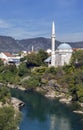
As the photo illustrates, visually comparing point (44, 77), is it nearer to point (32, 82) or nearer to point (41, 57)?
point (32, 82)

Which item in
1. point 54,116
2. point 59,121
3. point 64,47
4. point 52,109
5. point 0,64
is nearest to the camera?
point 59,121

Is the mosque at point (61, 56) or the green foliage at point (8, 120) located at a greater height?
the mosque at point (61, 56)

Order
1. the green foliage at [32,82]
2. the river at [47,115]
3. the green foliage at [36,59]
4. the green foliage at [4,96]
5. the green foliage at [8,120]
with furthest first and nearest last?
the green foliage at [36,59]
the green foliage at [32,82]
the green foliage at [4,96]
the river at [47,115]
the green foliage at [8,120]

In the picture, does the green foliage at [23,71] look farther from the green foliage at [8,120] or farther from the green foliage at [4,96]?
the green foliage at [8,120]

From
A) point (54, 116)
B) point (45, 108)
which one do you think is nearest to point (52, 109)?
point (45, 108)

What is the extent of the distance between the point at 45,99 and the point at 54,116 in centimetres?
750

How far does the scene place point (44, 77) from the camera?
42.3 meters

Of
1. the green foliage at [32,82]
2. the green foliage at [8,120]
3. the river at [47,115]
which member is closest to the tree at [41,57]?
the green foliage at [32,82]

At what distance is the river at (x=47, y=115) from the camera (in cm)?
2497

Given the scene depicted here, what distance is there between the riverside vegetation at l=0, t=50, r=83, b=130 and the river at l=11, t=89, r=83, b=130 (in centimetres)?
200

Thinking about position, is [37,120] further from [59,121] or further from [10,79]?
[10,79]

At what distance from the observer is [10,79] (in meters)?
46.0

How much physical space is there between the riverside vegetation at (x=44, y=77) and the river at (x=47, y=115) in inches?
78.9

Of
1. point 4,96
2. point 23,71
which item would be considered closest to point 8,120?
point 4,96
